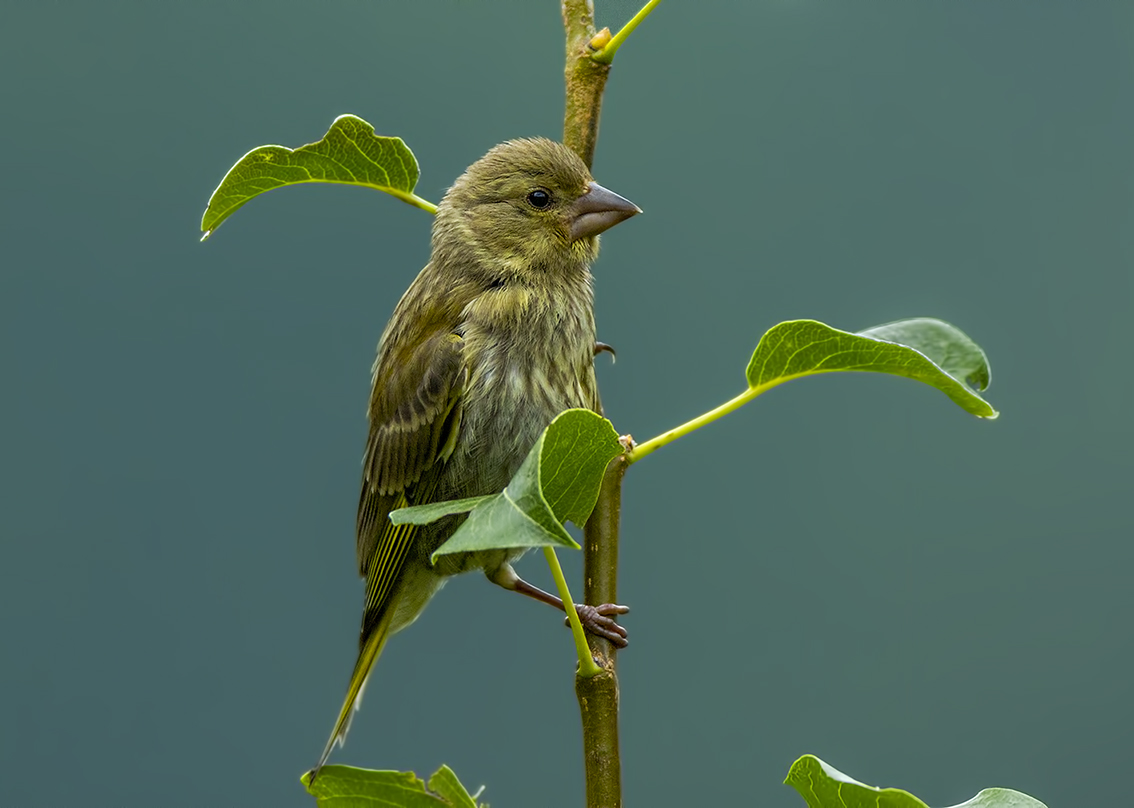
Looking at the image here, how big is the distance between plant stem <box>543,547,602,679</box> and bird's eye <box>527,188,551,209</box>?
0.87 m

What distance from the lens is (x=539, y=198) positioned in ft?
5.57

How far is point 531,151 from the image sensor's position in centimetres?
170

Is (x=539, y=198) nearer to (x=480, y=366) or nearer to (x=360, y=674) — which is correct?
(x=480, y=366)

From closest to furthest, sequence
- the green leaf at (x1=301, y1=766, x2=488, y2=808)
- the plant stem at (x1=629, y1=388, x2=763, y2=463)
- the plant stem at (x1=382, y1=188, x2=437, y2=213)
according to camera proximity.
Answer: the green leaf at (x1=301, y1=766, x2=488, y2=808) → the plant stem at (x1=629, y1=388, x2=763, y2=463) → the plant stem at (x1=382, y1=188, x2=437, y2=213)

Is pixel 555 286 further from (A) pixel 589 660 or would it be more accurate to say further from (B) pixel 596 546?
(A) pixel 589 660

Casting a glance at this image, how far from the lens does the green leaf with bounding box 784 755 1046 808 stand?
0.79 meters

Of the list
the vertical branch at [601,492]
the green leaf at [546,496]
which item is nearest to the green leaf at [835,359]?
the vertical branch at [601,492]

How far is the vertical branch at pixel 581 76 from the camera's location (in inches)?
42.1

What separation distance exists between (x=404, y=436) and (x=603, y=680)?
28.9 inches

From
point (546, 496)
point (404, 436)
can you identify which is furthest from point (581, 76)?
point (404, 436)

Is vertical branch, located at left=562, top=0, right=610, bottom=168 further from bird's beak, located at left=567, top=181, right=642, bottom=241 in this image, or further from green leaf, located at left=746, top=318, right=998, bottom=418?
bird's beak, located at left=567, top=181, right=642, bottom=241

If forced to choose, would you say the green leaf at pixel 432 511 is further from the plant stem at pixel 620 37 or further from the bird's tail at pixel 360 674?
the bird's tail at pixel 360 674

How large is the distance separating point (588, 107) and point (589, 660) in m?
0.50

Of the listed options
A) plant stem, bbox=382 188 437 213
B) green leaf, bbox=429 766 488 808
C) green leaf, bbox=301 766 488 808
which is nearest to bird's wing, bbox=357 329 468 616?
plant stem, bbox=382 188 437 213
